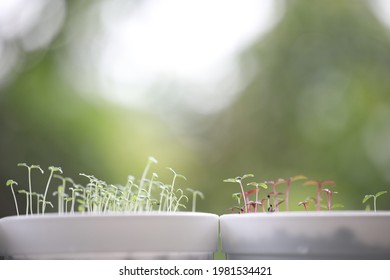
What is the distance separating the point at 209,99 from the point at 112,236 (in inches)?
146

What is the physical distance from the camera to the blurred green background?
3.95 meters

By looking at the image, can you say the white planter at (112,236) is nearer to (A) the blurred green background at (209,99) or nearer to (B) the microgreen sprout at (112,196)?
(B) the microgreen sprout at (112,196)

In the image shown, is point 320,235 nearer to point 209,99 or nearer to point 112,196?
point 112,196

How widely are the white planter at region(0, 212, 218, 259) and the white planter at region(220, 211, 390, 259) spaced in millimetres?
94

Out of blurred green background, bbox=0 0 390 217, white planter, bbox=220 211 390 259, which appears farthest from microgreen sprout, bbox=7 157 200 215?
blurred green background, bbox=0 0 390 217

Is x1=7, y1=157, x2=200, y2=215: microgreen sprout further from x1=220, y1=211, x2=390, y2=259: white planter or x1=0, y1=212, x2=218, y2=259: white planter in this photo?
x1=220, y1=211, x2=390, y2=259: white planter

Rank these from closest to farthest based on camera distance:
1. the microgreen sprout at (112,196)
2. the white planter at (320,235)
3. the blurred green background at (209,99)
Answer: the white planter at (320,235), the microgreen sprout at (112,196), the blurred green background at (209,99)

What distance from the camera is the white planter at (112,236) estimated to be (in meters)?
0.74

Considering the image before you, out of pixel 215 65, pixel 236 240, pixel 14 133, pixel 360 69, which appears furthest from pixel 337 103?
pixel 236 240

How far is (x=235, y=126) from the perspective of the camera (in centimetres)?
438

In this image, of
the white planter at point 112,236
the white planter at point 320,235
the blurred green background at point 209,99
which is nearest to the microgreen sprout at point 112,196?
the white planter at point 112,236

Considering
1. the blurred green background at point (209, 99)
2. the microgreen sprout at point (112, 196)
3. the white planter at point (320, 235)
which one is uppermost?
the blurred green background at point (209, 99)

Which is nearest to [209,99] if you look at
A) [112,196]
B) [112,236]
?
[112,196]

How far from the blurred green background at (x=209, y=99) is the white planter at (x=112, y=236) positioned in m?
2.92
